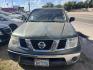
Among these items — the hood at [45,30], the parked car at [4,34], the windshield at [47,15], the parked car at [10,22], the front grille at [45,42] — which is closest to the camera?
the front grille at [45,42]

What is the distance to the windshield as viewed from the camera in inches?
Result: 307

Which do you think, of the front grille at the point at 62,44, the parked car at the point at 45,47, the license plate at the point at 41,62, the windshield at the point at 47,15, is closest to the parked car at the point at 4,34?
the windshield at the point at 47,15

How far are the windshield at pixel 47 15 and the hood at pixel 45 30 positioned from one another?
19.9 inches

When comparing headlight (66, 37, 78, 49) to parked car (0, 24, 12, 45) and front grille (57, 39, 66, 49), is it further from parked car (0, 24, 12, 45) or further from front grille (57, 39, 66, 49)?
parked car (0, 24, 12, 45)

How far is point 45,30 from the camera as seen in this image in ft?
21.2

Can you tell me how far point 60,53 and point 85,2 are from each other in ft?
250

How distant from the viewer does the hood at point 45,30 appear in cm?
610

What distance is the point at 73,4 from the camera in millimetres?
80750

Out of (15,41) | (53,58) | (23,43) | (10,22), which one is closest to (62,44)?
(53,58)

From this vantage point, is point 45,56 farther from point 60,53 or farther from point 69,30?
point 69,30

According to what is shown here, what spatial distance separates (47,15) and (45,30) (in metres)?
1.68

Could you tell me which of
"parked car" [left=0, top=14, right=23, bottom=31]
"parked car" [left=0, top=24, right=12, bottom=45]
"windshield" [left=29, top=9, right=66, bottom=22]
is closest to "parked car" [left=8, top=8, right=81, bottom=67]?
"windshield" [left=29, top=9, right=66, bottom=22]

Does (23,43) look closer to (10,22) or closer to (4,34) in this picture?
(4,34)

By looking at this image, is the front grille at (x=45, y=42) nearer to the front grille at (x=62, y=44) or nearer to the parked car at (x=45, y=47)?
the parked car at (x=45, y=47)
